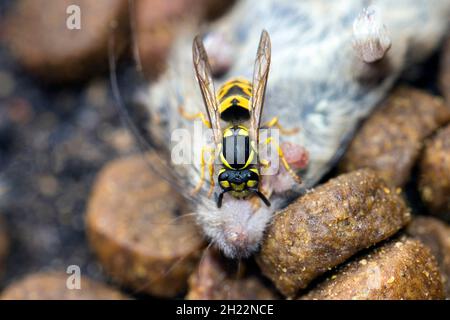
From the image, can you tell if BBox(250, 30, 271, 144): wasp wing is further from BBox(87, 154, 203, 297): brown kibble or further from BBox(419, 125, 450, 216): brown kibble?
BBox(419, 125, 450, 216): brown kibble

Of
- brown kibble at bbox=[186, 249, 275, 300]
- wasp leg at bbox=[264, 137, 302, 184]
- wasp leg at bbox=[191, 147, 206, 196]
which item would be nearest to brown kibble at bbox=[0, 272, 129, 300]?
brown kibble at bbox=[186, 249, 275, 300]

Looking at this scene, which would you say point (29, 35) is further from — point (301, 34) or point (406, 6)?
point (406, 6)

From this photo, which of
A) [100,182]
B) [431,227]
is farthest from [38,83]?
[431,227]

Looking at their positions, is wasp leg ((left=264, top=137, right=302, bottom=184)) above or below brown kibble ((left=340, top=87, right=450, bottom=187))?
below

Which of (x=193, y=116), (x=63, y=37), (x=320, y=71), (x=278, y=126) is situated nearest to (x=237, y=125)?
(x=278, y=126)

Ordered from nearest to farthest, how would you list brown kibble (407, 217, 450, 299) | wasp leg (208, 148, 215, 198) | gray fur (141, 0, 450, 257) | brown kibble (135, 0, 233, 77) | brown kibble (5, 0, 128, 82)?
wasp leg (208, 148, 215, 198), brown kibble (407, 217, 450, 299), gray fur (141, 0, 450, 257), brown kibble (135, 0, 233, 77), brown kibble (5, 0, 128, 82)

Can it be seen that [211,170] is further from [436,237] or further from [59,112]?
[59,112]

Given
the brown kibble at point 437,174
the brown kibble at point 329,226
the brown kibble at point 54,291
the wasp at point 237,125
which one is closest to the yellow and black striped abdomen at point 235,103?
the wasp at point 237,125
